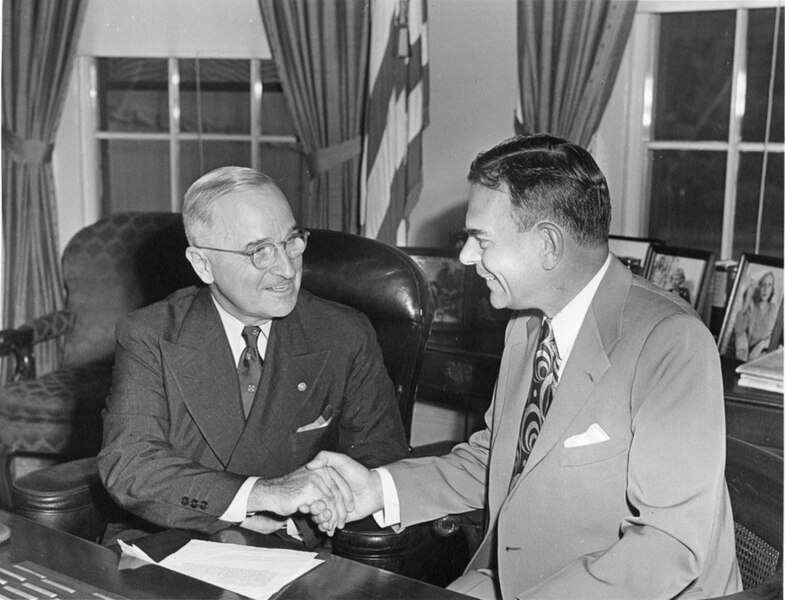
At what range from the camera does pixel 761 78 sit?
11.5ft

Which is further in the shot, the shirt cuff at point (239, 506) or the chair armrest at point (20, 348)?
the chair armrest at point (20, 348)

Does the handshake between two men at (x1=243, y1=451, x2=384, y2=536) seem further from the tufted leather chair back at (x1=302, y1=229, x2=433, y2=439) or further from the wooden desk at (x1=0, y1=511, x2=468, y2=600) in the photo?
the tufted leather chair back at (x1=302, y1=229, x2=433, y2=439)

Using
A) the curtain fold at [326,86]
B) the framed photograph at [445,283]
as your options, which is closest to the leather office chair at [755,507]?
the framed photograph at [445,283]

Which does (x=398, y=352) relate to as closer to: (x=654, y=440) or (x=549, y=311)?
(x=549, y=311)

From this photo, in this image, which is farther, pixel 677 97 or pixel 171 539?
pixel 677 97

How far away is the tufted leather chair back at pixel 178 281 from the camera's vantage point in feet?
8.25

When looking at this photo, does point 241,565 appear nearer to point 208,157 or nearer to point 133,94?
point 208,157

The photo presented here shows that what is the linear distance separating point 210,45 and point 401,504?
3166 millimetres

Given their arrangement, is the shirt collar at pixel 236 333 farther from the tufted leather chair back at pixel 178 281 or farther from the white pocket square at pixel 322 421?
the tufted leather chair back at pixel 178 281

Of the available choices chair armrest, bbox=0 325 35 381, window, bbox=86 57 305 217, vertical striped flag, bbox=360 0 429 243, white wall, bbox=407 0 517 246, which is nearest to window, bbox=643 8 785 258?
white wall, bbox=407 0 517 246

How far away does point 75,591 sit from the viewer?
1.47 meters

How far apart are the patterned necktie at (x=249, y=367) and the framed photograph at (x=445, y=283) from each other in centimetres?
156

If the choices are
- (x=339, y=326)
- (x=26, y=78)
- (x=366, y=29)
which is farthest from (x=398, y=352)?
(x=26, y=78)

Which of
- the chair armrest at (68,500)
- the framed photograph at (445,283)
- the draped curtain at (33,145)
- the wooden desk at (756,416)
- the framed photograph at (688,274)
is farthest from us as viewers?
the draped curtain at (33,145)
